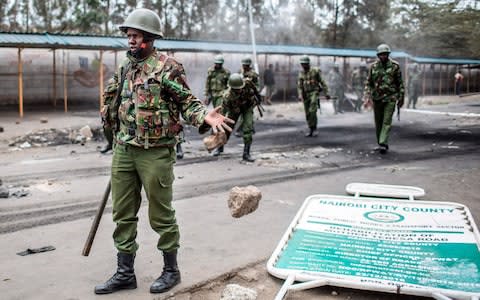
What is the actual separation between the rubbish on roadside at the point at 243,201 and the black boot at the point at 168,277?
186 centimetres

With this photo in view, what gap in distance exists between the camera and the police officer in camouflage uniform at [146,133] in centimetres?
336

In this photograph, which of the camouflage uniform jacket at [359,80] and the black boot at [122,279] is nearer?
the black boot at [122,279]

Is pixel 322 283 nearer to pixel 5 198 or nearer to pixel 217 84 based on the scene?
pixel 5 198

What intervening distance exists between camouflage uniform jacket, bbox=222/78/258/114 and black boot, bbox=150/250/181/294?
223 inches

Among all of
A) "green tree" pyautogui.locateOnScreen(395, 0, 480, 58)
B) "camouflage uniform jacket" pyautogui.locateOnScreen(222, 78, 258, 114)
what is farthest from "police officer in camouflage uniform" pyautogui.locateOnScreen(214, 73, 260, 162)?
"green tree" pyautogui.locateOnScreen(395, 0, 480, 58)

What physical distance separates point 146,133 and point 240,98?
5793mm

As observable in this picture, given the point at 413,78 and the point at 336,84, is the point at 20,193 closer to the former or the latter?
the point at 336,84

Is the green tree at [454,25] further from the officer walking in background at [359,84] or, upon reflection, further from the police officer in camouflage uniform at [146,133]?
the police officer in camouflage uniform at [146,133]

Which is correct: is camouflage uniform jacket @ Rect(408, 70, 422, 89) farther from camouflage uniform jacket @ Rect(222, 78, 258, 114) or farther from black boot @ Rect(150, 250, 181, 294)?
black boot @ Rect(150, 250, 181, 294)

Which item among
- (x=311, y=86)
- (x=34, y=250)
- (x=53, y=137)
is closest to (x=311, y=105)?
(x=311, y=86)

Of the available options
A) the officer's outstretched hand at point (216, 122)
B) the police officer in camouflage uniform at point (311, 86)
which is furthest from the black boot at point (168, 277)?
the police officer in camouflage uniform at point (311, 86)

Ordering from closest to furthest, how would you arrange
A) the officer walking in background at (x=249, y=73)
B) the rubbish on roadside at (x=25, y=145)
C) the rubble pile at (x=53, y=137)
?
the officer walking in background at (x=249, y=73) < the rubbish on roadside at (x=25, y=145) < the rubble pile at (x=53, y=137)

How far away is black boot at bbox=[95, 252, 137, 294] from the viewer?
11.1 feet

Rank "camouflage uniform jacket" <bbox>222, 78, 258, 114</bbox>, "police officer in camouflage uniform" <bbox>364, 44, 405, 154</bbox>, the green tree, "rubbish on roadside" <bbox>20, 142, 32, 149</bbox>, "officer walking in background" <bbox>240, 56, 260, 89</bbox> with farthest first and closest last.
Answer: the green tree, "rubbish on roadside" <bbox>20, 142, 32, 149</bbox>, "officer walking in background" <bbox>240, 56, 260, 89</bbox>, "police officer in camouflage uniform" <bbox>364, 44, 405, 154</bbox>, "camouflage uniform jacket" <bbox>222, 78, 258, 114</bbox>
